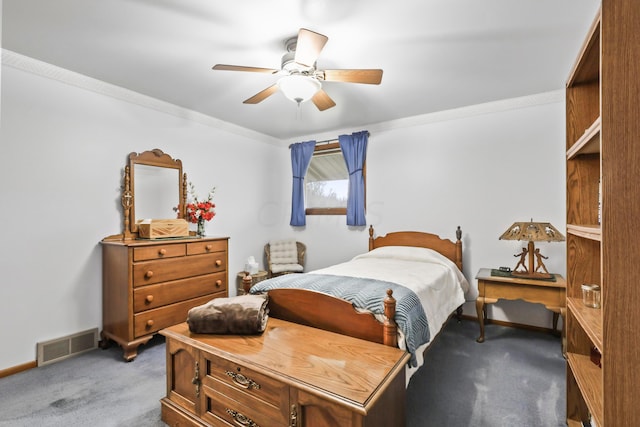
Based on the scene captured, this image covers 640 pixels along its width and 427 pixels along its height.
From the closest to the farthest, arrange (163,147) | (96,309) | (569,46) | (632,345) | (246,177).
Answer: (632,345)
(569,46)
(96,309)
(163,147)
(246,177)

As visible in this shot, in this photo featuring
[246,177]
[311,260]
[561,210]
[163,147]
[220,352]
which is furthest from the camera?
[311,260]

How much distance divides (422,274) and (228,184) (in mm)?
2878

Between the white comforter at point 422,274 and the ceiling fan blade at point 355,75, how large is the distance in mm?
1553

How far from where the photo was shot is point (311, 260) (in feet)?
16.2

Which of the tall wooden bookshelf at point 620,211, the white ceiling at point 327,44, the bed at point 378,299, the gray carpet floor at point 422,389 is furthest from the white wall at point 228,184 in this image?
the tall wooden bookshelf at point 620,211

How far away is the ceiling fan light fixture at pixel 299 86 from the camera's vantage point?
2160mm

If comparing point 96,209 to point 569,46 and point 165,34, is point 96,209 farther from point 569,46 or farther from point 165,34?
point 569,46

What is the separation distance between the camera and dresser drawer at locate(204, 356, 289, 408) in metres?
1.41

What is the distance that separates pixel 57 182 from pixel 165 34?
1669 mm

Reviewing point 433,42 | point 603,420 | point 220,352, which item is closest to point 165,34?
point 433,42

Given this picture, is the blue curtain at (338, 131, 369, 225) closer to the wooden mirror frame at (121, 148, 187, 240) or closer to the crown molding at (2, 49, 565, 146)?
the crown molding at (2, 49, 565, 146)

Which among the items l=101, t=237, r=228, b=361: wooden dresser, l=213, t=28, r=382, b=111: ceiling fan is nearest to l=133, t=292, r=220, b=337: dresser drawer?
l=101, t=237, r=228, b=361: wooden dresser

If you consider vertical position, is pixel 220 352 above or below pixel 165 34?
below

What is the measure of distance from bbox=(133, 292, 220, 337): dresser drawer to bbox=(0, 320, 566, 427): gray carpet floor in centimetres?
23
